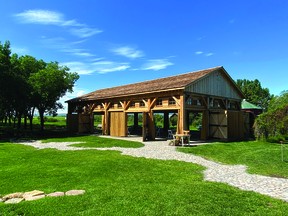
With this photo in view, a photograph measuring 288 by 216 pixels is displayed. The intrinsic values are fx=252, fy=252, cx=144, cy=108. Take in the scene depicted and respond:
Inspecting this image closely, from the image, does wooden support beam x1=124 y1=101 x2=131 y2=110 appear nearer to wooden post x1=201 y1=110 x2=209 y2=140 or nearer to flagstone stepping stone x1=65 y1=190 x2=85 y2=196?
wooden post x1=201 y1=110 x2=209 y2=140

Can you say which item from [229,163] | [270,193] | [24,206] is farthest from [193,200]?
[229,163]

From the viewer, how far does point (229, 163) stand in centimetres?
1130

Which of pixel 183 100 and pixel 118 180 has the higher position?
pixel 183 100

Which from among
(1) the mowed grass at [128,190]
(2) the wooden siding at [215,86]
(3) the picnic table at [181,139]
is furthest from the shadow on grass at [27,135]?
(1) the mowed grass at [128,190]

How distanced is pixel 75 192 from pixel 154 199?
6.75ft

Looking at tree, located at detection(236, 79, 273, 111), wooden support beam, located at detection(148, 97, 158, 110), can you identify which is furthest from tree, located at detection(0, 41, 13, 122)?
tree, located at detection(236, 79, 273, 111)

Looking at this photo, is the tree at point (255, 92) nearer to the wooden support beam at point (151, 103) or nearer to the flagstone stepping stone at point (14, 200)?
the wooden support beam at point (151, 103)

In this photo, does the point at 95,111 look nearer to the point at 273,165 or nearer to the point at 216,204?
the point at 273,165

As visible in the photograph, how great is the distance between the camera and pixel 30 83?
28.3 metres

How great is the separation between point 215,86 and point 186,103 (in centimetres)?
457

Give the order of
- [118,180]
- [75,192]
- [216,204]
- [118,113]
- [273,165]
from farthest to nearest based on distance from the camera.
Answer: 1. [118,113]
2. [273,165]
3. [118,180]
4. [75,192]
5. [216,204]

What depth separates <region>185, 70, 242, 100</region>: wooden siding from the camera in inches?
806

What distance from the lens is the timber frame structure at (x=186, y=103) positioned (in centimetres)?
1986

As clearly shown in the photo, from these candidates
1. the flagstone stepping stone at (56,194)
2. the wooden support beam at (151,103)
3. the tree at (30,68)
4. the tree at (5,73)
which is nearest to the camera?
the flagstone stepping stone at (56,194)
